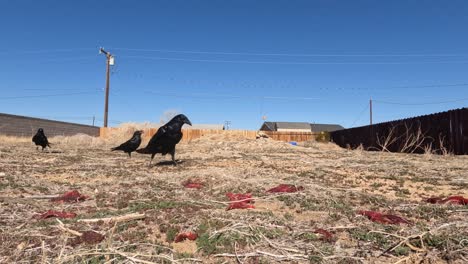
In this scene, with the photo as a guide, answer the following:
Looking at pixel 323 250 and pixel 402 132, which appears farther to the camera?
pixel 402 132

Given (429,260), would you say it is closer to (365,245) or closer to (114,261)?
(365,245)

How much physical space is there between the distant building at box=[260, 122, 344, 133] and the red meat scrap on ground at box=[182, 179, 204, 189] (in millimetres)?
68700

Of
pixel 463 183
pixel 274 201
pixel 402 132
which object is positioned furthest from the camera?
pixel 402 132

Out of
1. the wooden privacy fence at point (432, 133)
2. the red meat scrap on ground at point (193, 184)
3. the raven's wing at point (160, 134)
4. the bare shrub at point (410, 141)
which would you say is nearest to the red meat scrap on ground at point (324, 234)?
the red meat scrap on ground at point (193, 184)

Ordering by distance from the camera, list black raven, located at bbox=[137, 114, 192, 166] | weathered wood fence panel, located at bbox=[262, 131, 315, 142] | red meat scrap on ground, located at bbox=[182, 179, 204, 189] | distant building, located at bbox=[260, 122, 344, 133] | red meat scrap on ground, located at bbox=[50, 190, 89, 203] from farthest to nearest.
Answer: distant building, located at bbox=[260, 122, 344, 133] → weathered wood fence panel, located at bbox=[262, 131, 315, 142] → black raven, located at bbox=[137, 114, 192, 166] → red meat scrap on ground, located at bbox=[182, 179, 204, 189] → red meat scrap on ground, located at bbox=[50, 190, 89, 203]

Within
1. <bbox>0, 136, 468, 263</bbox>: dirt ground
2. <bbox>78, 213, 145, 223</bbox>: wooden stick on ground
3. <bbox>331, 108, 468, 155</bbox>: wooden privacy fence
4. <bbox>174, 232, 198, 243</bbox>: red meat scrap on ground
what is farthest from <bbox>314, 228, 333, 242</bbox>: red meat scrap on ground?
<bbox>331, 108, 468, 155</bbox>: wooden privacy fence

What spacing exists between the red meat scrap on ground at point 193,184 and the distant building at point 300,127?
68700 millimetres

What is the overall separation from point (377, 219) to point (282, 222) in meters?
1.05

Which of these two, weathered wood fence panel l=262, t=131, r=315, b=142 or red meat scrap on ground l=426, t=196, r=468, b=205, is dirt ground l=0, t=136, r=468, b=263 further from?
weathered wood fence panel l=262, t=131, r=315, b=142

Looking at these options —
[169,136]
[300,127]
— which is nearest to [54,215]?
[169,136]

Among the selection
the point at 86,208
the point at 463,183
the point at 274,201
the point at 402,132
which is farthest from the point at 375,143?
the point at 86,208

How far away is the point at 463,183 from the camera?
6.53 meters

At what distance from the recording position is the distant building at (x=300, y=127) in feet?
247

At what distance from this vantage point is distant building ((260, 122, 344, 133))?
7518cm
